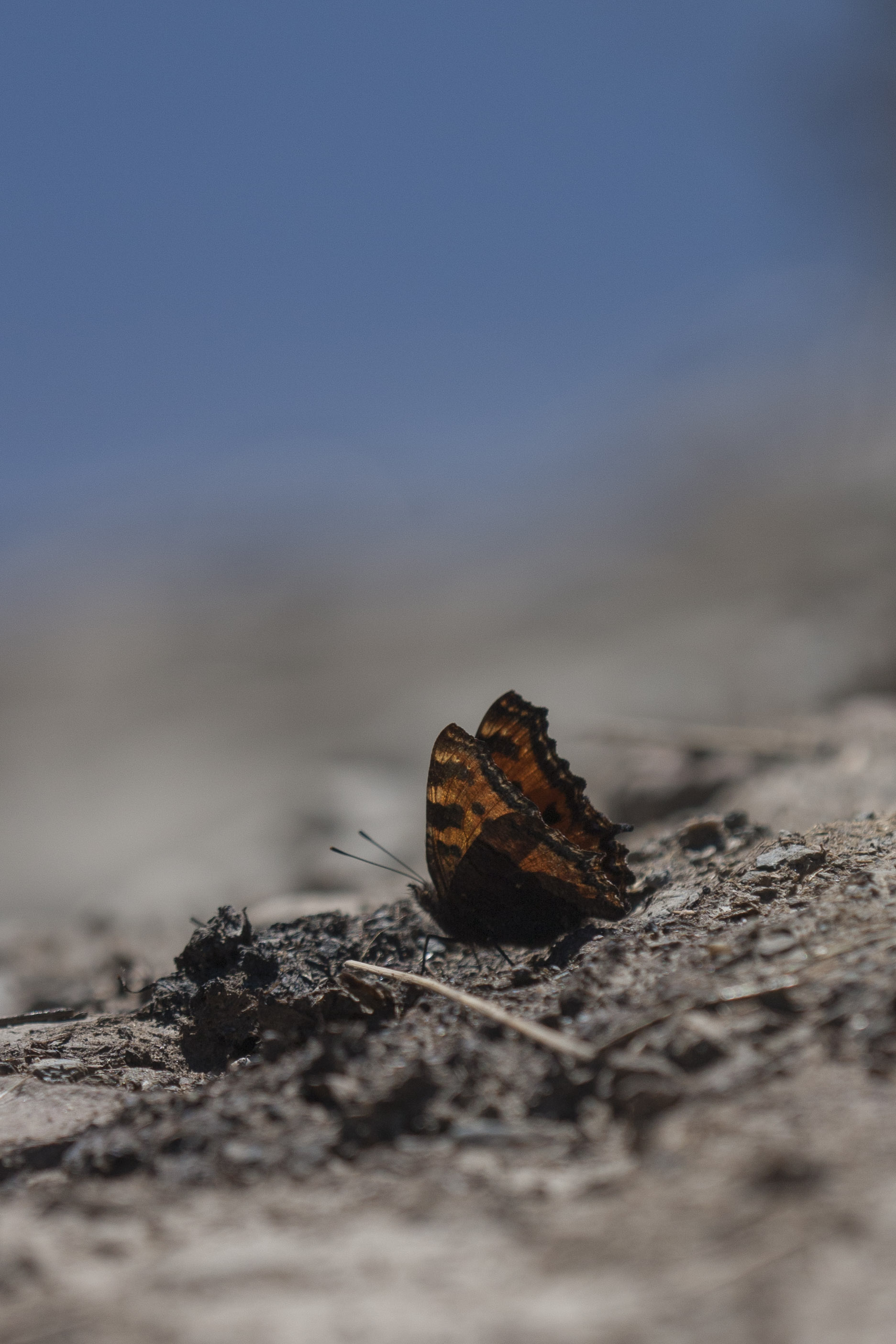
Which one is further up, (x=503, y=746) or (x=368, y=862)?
(x=503, y=746)

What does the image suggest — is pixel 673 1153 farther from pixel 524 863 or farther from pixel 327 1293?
pixel 524 863

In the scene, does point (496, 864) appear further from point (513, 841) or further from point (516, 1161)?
point (516, 1161)

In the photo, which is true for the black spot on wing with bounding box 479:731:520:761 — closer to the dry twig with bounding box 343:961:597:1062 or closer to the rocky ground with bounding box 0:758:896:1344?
the rocky ground with bounding box 0:758:896:1344

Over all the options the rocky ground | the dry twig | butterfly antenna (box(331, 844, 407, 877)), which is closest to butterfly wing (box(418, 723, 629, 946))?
butterfly antenna (box(331, 844, 407, 877))

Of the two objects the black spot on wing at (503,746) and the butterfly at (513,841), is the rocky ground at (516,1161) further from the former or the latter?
the black spot on wing at (503,746)

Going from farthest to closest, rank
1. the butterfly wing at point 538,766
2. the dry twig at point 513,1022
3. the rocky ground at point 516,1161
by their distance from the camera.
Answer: the butterfly wing at point 538,766 → the dry twig at point 513,1022 → the rocky ground at point 516,1161

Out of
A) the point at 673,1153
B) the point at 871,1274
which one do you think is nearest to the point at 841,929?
the point at 673,1153

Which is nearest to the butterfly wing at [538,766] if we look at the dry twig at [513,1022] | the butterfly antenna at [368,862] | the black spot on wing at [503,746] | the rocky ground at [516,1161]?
the black spot on wing at [503,746]

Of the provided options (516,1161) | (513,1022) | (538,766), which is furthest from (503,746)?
(516,1161)
